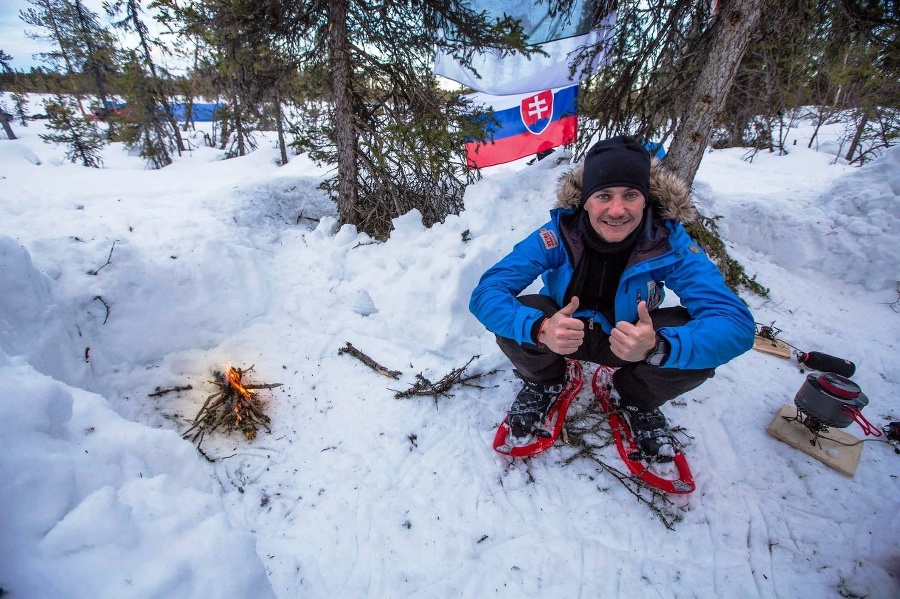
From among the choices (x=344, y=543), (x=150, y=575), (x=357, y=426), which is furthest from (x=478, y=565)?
(x=150, y=575)

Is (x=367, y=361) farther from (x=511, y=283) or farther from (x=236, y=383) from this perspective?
(x=511, y=283)

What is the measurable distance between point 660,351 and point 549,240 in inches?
37.5

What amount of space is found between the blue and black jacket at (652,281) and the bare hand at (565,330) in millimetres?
173

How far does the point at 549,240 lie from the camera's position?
2453mm

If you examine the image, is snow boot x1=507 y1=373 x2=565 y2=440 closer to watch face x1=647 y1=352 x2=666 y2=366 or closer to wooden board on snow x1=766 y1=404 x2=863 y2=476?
watch face x1=647 y1=352 x2=666 y2=366

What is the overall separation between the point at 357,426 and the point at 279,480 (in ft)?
2.00

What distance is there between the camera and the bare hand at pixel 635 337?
72.9 inches

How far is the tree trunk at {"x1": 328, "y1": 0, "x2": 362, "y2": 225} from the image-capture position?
448 cm

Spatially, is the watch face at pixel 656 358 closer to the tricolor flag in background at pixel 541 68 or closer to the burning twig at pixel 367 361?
the burning twig at pixel 367 361

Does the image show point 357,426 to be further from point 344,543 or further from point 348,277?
point 348,277

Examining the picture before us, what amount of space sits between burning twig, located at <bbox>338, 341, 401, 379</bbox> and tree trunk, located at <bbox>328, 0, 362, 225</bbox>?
250 centimetres

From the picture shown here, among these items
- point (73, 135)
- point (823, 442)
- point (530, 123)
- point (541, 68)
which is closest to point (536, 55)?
point (541, 68)

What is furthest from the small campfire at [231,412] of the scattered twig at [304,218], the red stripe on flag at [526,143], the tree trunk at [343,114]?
the red stripe on flag at [526,143]

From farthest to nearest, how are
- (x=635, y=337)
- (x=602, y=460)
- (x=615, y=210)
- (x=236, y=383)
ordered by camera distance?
(x=236, y=383)
(x=602, y=460)
(x=615, y=210)
(x=635, y=337)
